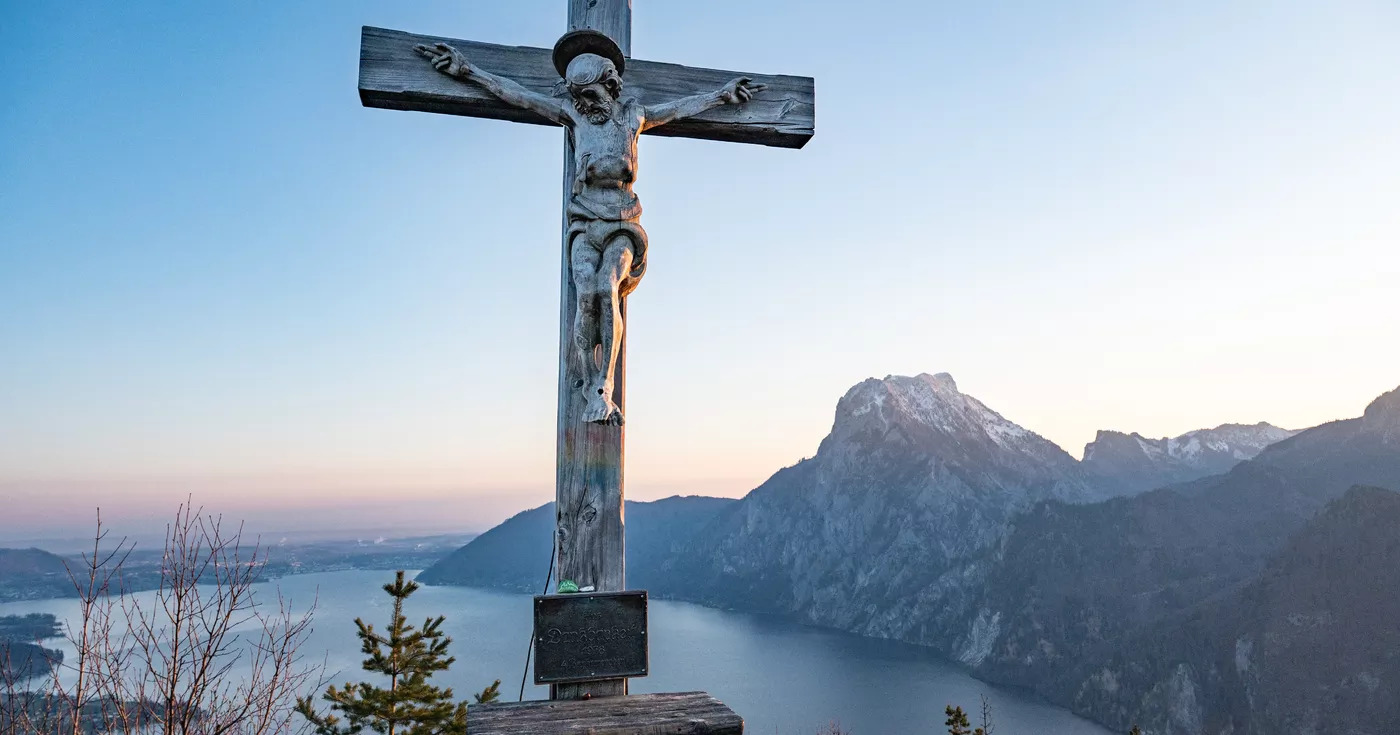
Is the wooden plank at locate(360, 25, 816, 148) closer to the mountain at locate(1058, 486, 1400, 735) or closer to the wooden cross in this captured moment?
the wooden cross

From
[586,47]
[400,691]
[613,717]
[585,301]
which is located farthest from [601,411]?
[400,691]

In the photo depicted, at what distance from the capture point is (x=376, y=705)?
60.4ft

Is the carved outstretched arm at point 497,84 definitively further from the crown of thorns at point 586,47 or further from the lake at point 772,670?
the lake at point 772,670

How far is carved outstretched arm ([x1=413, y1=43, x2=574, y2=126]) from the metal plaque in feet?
6.79

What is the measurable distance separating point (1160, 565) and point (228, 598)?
172 meters

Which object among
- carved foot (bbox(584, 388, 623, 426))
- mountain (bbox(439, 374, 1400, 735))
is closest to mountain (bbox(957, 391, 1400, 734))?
mountain (bbox(439, 374, 1400, 735))

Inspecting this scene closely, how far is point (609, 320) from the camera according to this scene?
3082mm

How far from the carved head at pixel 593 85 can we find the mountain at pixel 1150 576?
405 ft

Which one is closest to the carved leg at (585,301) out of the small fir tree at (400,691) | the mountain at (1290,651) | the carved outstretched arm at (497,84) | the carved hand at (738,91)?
the carved outstretched arm at (497,84)

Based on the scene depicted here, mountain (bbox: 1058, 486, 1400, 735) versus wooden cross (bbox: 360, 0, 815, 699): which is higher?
wooden cross (bbox: 360, 0, 815, 699)

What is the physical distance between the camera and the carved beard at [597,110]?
10.9 ft

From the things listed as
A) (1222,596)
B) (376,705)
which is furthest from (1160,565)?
(376,705)

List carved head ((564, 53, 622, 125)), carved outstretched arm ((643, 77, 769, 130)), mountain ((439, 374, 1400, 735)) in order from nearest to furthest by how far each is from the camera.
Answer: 1. carved head ((564, 53, 622, 125))
2. carved outstretched arm ((643, 77, 769, 130))
3. mountain ((439, 374, 1400, 735))

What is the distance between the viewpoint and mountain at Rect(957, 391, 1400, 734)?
108m
